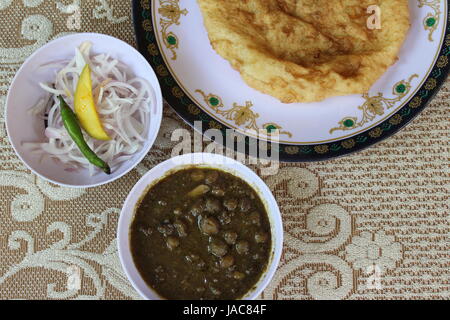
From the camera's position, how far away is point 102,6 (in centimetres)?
295

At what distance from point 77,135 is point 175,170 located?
0.57 metres

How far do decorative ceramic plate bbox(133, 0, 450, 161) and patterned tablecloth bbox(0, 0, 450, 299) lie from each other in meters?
0.20

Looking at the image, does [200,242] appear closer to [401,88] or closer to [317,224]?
[317,224]

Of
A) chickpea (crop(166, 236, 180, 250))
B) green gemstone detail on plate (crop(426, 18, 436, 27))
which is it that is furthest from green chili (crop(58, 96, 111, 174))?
green gemstone detail on plate (crop(426, 18, 436, 27))

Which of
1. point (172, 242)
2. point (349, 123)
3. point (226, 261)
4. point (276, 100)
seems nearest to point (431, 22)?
point (349, 123)

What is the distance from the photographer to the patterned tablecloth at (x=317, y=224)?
2.75m

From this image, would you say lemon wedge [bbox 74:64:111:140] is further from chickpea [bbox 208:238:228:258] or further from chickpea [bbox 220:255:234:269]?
chickpea [bbox 220:255:234:269]

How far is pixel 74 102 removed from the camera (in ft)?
8.52

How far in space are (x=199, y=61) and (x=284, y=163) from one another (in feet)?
2.67

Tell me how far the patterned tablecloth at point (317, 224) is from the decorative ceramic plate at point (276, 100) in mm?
197

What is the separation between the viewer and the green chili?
8.22ft

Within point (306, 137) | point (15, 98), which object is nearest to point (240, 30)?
point (306, 137)

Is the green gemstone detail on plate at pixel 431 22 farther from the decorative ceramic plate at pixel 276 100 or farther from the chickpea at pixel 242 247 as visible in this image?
the chickpea at pixel 242 247
